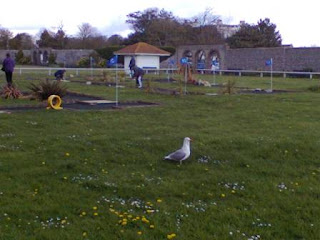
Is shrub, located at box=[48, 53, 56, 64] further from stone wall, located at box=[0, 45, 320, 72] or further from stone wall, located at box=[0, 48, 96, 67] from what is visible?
stone wall, located at box=[0, 45, 320, 72]

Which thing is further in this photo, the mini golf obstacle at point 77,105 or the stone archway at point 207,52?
the stone archway at point 207,52

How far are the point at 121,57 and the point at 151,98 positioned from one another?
115ft

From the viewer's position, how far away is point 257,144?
9.80 m

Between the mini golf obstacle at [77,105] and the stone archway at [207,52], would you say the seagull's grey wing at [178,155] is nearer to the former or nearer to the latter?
the mini golf obstacle at [77,105]

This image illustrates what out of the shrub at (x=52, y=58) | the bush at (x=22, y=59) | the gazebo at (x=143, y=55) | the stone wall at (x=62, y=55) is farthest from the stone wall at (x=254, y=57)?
the gazebo at (x=143, y=55)

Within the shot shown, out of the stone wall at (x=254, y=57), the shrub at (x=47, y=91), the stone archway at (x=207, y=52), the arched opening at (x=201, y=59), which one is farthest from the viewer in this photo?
the arched opening at (x=201, y=59)

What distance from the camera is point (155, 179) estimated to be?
7410 millimetres

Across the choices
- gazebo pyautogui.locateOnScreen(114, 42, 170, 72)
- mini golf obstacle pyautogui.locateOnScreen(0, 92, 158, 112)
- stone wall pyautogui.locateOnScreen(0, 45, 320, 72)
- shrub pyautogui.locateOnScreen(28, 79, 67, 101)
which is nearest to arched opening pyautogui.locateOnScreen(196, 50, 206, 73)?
stone wall pyautogui.locateOnScreen(0, 45, 320, 72)

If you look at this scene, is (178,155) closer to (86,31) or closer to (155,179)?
(155,179)

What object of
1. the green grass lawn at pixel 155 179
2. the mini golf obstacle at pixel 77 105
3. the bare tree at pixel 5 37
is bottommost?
the green grass lawn at pixel 155 179

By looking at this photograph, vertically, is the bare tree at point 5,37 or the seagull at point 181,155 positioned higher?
the bare tree at point 5,37

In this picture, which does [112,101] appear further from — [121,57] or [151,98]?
[121,57]

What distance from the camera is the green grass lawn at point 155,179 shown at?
18.0ft

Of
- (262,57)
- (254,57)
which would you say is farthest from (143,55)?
(262,57)
